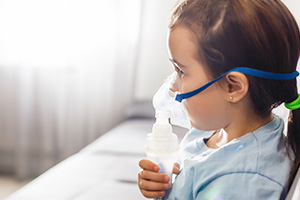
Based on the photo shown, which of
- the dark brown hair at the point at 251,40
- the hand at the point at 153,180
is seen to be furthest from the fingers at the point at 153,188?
the dark brown hair at the point at 251,40

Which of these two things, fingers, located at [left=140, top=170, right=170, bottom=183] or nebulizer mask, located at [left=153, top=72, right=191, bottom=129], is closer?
fingers, located at [left=140, top=170, right=170, bottom=183]

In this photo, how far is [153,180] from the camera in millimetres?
849

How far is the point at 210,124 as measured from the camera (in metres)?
0.84

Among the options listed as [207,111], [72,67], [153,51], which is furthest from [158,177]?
[72,67]

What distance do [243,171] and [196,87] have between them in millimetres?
188

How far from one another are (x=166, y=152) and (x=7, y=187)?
176 centimetres

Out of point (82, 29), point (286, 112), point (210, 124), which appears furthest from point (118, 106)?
point (210, 124)

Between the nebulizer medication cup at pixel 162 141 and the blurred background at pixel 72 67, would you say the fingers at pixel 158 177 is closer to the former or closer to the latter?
the nebulizer medication cup at pixel 162 141

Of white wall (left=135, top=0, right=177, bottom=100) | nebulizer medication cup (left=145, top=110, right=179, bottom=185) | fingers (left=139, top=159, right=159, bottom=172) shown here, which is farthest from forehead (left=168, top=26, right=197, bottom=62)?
white wall (left=135, top=0, right=177, bottom=100)

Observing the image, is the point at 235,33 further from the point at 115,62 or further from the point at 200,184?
the point at 115,62

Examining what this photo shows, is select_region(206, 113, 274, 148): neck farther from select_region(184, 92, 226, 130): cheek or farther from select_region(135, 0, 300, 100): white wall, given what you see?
select_region(135, 0, 300, 100): white wall

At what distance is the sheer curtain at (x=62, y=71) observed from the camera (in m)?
2.12

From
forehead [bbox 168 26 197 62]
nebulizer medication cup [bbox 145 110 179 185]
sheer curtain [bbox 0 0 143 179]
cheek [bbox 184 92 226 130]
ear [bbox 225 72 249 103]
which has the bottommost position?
sheer curtain [bbox 0 0 143 179]

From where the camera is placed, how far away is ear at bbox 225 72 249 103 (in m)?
0.77
